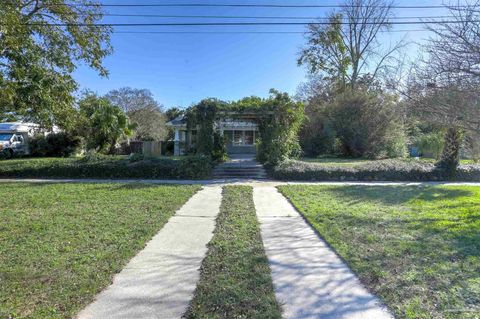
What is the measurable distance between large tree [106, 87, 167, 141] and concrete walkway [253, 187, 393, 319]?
101 ft

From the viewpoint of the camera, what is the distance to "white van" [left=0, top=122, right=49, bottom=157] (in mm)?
21094

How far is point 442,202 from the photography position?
7.65 metres

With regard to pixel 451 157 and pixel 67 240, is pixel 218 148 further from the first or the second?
pixel 67 240

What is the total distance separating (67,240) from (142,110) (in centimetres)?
3297

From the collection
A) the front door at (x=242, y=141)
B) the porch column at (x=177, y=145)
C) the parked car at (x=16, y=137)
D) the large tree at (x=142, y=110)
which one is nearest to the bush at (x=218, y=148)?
the front door at (x=242, y=141)

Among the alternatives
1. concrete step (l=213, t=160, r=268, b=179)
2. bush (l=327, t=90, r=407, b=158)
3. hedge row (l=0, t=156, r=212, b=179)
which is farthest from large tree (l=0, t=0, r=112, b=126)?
bush (l=327, t=90, r=407, b=158)

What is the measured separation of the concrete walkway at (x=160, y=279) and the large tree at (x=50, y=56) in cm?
605

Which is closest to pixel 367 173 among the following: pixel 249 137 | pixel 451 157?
pixel 451 157

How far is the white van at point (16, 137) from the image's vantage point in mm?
21094

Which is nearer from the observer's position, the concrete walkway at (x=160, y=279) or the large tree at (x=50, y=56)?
the concrete walkway at (x=160, y=279)

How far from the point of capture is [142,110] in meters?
35.4

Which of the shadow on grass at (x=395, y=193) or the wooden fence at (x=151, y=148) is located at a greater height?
the wooden fence at (x=151, y=148)

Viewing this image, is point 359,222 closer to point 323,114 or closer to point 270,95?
point 270,95

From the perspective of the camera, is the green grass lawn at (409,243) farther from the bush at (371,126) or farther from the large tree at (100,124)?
the large tree at (100,124)
